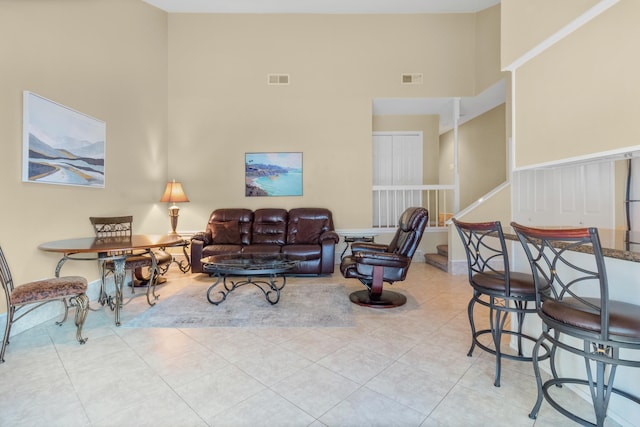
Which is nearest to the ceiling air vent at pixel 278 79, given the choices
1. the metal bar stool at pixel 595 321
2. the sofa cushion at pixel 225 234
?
the sofa cushion at pixel 225 234

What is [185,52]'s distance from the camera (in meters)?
5.16

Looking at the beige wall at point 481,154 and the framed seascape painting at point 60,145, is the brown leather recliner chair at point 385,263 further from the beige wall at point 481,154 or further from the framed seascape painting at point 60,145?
the beige wall at point 481,154

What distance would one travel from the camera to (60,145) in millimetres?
3070

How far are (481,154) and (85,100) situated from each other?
724cm

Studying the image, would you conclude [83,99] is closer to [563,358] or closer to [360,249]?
[360,249]

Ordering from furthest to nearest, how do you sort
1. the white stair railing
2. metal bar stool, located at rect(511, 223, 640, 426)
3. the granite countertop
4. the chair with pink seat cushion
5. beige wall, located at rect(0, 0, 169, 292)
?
the white stair railing < beige wall, located at rect(0, 0, 169, 292) < the chair with pink seat cushion < the granite countertop < metal bar stool, located at rect(511, 223, 640, 426)

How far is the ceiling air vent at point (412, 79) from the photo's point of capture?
527 centimetres

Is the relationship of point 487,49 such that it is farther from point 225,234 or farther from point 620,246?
point 225,234

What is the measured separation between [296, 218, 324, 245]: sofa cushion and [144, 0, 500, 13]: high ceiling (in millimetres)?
3692

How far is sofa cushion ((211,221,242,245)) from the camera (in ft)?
15.3

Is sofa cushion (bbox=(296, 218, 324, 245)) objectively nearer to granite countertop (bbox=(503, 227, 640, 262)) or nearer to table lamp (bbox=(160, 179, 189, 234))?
table lamp (bbox=(160, 179, 189, 234))

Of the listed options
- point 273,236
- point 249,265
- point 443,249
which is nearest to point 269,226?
point 273,236

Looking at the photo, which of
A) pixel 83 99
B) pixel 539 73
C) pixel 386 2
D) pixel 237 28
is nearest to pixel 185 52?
pixel 237 28

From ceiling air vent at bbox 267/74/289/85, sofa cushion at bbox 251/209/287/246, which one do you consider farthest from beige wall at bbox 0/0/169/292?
ceiling air vent at bbox 267/74/289/85
